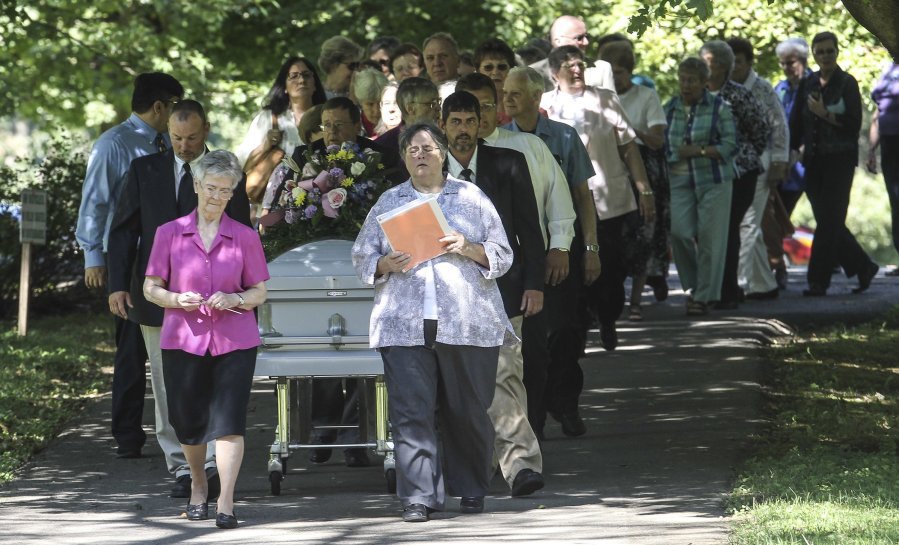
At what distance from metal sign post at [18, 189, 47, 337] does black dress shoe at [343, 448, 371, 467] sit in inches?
261

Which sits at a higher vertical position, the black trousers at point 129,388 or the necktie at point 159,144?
the necktie at point 159,144

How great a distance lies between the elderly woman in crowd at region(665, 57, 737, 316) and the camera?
51.9 ft

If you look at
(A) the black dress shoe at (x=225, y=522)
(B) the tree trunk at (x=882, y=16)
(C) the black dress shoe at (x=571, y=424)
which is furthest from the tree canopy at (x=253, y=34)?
(A) the black dress shoe at (x=225, y=522)

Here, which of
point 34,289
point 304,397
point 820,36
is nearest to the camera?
point 304,397

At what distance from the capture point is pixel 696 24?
73.0ft

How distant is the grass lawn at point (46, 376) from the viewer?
36.9 feet

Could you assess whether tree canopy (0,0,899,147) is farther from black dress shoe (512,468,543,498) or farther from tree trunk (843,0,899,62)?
black dress shoe (512,468,543,498)

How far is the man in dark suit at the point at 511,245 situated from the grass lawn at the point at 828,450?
105 cm

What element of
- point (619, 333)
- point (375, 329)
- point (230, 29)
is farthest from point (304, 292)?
point (230, 29)

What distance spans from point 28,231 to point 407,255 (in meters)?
8.68

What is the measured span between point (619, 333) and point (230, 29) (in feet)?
34.7

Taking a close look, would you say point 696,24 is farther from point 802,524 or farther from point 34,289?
point 802,524

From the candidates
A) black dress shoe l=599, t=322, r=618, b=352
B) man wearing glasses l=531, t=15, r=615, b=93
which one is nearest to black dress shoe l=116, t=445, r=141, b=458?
man wearing glasses l=531, t=15, r=615, b=93

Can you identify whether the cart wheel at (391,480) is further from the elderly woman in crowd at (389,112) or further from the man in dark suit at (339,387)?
the elderly woman in crowd at (389,112)
